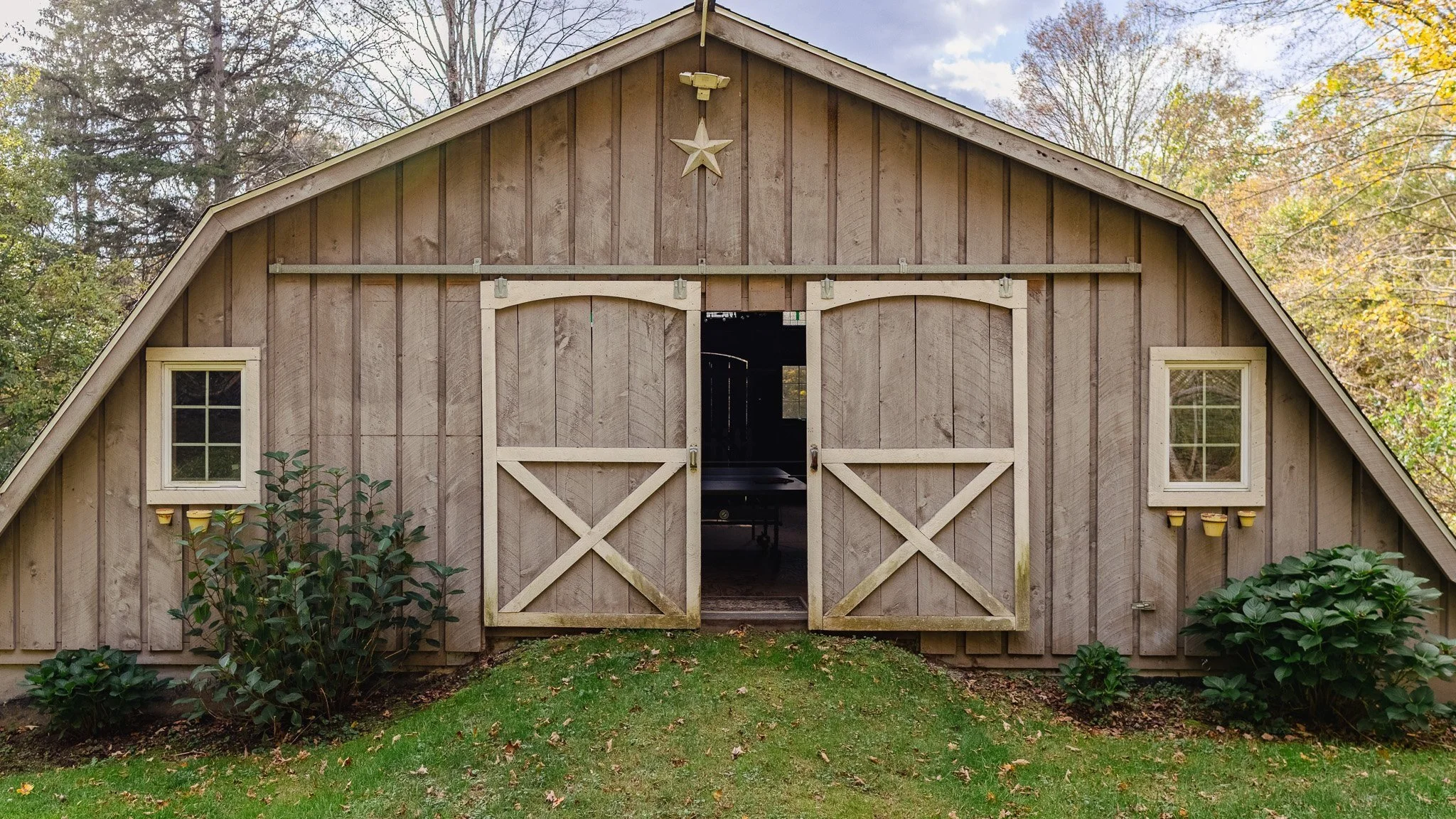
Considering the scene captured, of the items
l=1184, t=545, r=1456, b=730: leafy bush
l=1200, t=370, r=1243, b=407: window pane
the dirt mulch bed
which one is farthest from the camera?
l=1200, t=370, r=1243, b=407: window pane

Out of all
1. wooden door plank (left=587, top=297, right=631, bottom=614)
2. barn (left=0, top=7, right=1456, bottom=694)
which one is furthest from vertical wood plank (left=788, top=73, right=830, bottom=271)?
wooden door plank (left=587, top=297, right=631, bottom=614)

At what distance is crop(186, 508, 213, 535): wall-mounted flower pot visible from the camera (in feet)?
15.8

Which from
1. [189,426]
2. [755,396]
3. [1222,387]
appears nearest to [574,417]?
[189,426]

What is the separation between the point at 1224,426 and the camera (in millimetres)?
5023

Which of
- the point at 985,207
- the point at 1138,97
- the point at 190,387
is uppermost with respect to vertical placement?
the point at 1138,97

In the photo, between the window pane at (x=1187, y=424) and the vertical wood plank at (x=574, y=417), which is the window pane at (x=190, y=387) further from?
the window pane at (x=1187, y=424)

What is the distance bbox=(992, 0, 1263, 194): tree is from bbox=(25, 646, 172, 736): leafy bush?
1512 cm

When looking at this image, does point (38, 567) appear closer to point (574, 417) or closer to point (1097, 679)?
point (574, 417)

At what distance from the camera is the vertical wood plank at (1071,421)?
5.04 m

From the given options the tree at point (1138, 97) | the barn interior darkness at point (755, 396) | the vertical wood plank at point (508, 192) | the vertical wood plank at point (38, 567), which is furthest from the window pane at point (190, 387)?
the tree at point (1138, 97)

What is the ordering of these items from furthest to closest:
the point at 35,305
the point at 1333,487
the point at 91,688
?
the point at 35,305 < the point at 1333,487 < the point at 91,688

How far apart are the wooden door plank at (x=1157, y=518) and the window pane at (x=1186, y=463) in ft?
0.76

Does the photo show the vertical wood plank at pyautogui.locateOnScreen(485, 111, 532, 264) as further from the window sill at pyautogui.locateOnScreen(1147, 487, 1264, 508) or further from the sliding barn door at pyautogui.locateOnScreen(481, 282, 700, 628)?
the window sill at pyautogui.locateOnScreen(1147, 487, 1264, 508)

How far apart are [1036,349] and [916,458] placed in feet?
3.43
